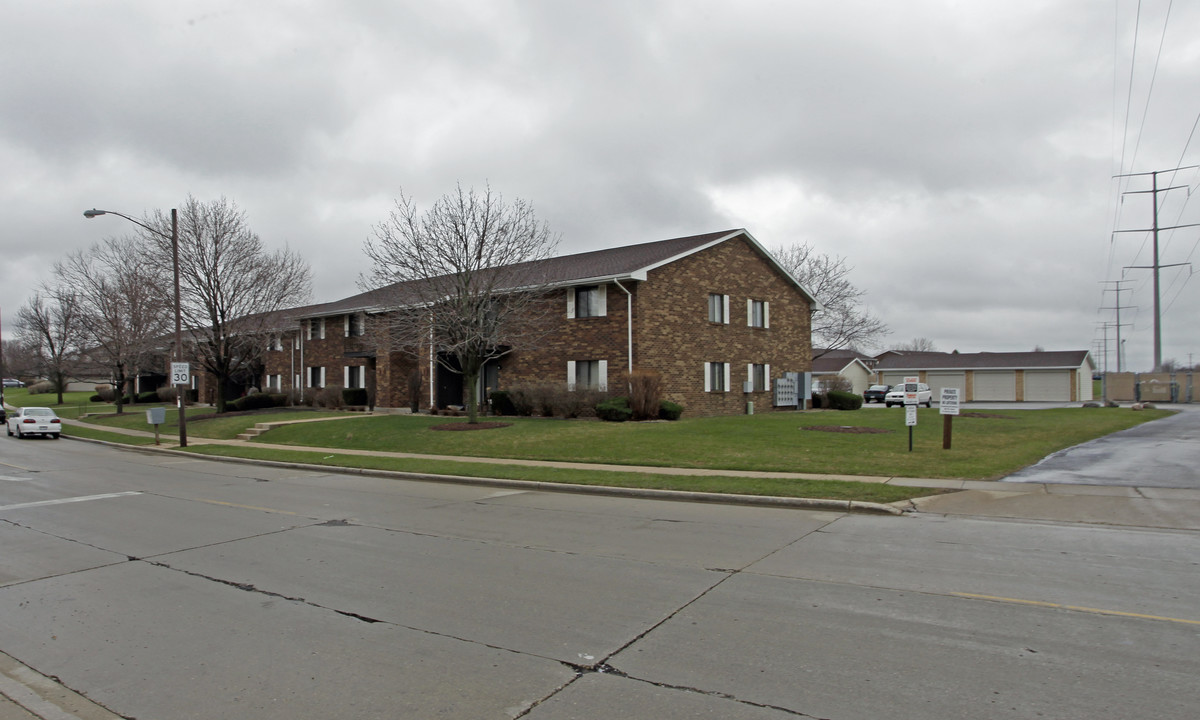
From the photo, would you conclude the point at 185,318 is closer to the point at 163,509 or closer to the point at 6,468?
the point at 6,468

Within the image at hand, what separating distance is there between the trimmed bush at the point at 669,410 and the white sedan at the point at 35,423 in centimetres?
2503

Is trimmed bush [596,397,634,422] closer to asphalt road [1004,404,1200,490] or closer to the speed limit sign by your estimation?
asphalt road [1004,404,1200,490]

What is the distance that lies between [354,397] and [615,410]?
16445 millimetres

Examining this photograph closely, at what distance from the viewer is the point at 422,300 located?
930 inches

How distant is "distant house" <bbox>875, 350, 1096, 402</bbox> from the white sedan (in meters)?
55.2

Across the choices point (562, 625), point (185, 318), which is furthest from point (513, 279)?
point (562, 625)

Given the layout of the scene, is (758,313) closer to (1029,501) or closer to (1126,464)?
(1126,464)

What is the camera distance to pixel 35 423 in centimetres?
3016

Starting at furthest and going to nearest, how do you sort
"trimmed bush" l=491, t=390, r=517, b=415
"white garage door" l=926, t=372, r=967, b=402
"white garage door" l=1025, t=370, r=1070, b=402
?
"white garage door" l=926, t=372, r=967, b=402
"white garage door" l=1025, t=370, r=1070, b=402
"trimmed bush" l=491, t=390, r=517, b=415

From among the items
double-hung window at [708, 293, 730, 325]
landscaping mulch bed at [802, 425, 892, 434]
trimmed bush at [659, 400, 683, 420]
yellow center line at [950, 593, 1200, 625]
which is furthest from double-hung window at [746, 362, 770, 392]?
yellow center line at [950, 593, 1200, 625]

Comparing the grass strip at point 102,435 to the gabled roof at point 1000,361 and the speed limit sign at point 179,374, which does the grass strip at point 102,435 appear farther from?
the gabled roof at point 1000,361

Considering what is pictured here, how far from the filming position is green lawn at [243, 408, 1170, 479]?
1545 centimetres

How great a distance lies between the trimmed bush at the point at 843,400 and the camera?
114ft

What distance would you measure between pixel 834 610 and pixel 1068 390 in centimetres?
6170
